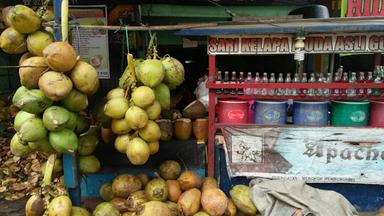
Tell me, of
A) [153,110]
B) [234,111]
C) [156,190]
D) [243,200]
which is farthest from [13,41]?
[243,200]

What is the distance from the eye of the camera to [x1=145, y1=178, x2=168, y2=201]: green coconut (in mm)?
3336

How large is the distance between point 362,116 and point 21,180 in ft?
15.2

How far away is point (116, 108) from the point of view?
3.02 meters

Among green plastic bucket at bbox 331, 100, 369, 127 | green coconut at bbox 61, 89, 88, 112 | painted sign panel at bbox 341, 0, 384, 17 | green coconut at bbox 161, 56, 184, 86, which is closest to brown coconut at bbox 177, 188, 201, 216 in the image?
green coconut at bbox 161, 56, 184, 86

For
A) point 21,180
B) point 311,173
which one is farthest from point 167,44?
point 311,173

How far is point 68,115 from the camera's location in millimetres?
2826

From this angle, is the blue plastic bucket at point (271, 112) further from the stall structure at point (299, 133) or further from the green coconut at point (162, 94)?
the green coconut at point (162, 94)

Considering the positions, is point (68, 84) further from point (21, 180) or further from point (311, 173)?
point (21, 180)

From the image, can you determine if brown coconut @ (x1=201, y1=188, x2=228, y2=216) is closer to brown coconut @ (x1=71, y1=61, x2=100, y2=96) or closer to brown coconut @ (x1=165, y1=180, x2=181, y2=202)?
brown coconut @ (x1=165, y1=180, x2=181, y2=202)

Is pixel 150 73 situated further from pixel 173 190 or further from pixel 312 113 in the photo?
pixel 312 113

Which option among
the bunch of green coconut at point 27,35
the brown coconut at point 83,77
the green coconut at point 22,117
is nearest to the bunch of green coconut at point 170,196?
the green coconut at point 22,117

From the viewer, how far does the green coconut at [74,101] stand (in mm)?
2828

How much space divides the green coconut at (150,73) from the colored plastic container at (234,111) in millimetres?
957

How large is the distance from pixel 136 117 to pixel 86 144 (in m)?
0.74
